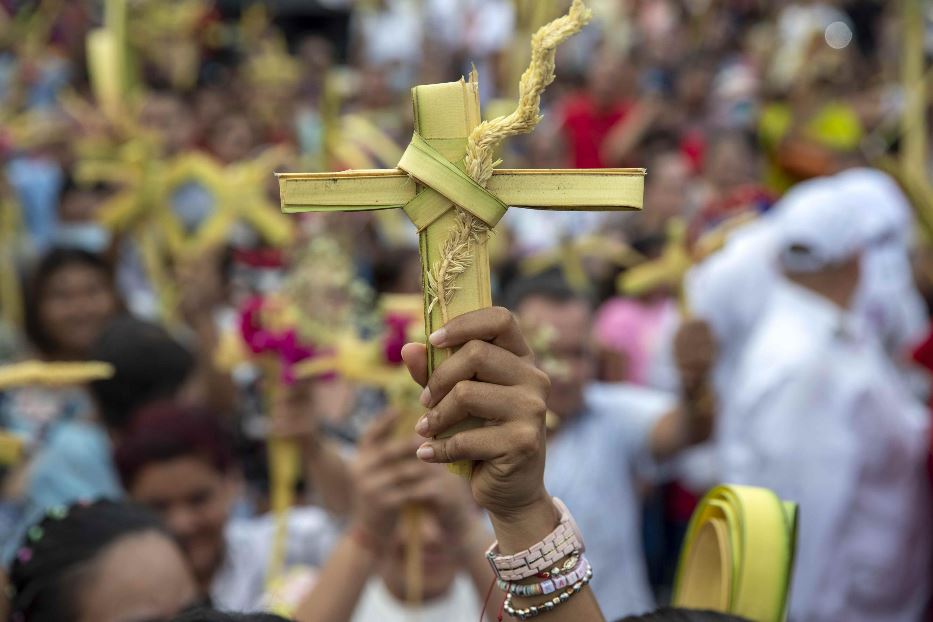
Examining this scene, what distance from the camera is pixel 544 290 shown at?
11.5 feet

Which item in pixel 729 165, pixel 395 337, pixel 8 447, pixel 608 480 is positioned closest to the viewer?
pixel 8 447

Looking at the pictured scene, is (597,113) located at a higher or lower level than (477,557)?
higher

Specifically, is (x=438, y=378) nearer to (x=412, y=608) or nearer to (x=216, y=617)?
(x=216, y=617)

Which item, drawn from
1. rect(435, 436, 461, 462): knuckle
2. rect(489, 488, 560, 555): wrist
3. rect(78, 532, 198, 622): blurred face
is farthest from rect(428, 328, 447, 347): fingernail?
rect(78, 532, 198, 622): blurred face

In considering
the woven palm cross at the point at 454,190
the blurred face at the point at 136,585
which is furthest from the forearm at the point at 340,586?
the woven palm cross at the point at 454,190

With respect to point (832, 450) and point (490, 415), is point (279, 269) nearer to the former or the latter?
point (832, 450)

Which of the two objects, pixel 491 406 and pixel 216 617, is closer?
pixel 491 406

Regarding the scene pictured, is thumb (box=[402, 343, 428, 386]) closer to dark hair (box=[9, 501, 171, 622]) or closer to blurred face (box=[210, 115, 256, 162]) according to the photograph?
dark hair (box=[9, 501, 171, 622])

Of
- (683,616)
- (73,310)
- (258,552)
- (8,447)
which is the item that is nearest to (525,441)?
(683,616)

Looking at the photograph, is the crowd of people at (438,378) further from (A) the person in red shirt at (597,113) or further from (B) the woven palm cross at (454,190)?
(A) the person in red shirt at (597,113)

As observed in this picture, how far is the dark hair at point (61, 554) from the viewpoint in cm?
195

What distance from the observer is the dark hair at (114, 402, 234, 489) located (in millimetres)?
2879

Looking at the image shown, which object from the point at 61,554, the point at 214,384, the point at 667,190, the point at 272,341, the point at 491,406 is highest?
the point at 667,190

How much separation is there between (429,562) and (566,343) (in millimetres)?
1024
